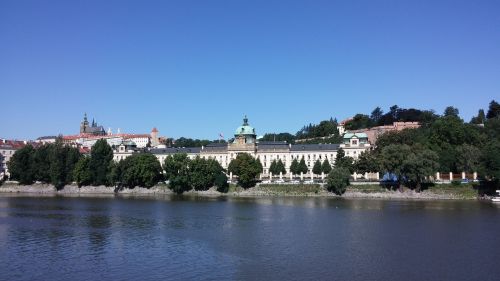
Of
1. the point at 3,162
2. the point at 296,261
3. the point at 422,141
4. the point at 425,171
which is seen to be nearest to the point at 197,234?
the point at 296,261

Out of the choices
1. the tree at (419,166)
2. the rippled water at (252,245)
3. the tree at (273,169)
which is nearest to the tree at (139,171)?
the tree at (273,169)

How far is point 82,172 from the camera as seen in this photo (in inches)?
4609

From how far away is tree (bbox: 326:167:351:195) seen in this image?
95438mm

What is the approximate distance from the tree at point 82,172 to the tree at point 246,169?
114 ft

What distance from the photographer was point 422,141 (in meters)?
108

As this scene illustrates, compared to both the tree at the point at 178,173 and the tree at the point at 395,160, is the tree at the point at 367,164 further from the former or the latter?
the tree at the point at 178,173

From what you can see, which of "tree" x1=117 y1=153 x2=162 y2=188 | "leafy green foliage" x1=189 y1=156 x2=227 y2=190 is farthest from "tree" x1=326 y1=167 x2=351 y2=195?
"tree" x1=117 y1=153 x2=162 y2=188

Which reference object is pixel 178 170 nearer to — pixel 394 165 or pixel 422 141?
pixel 394 165

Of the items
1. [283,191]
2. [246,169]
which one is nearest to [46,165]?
[246,169]

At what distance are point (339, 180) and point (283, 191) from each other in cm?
1283

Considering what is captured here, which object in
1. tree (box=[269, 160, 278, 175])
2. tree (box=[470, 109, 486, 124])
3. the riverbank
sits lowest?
the riverbank

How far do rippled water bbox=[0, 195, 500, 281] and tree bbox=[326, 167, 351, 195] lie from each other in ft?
97.7

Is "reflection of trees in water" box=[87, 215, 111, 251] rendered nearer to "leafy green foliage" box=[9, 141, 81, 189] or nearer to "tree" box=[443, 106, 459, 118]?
"leafy green foliage" box=[9, 141, 81, 189]

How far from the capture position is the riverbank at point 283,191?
8950 centimetres
